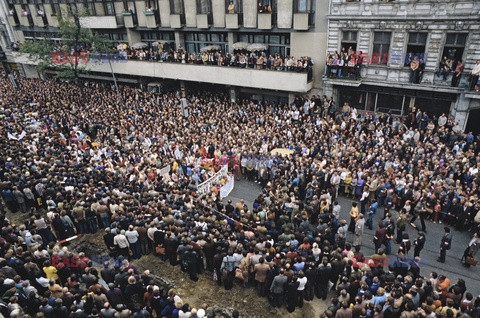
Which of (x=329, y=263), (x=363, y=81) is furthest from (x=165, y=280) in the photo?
(x=363, y=81)

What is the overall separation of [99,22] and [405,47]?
93.9 ft

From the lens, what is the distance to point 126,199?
1431 centimetres

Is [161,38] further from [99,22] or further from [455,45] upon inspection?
[455,45]

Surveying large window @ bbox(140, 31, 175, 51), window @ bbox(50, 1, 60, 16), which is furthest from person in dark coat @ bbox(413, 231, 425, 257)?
window @ bbox(50, 1, 60, 16)

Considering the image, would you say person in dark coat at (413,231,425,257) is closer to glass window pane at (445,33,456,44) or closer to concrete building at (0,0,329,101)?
glass window pane at (445,33,456,44)

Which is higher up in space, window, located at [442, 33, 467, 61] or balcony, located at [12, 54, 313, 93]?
window, located at [442, 33, 467, 61]

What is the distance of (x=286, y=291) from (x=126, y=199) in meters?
7.59

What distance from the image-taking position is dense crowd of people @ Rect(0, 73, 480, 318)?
9.80m

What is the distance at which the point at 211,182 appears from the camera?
1770 centimetres

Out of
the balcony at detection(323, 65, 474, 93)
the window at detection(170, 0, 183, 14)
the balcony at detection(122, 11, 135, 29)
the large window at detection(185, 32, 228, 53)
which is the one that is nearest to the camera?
the balcony at detection(323, 65, 474, 93)

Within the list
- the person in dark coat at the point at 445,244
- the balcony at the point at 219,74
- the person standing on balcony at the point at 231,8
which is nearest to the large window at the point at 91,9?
the balcony at the point at 219,74

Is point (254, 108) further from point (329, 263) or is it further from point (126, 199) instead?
point (329, 263)

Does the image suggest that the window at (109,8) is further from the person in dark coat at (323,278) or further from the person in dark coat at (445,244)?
the person in dark coat at (445,244)

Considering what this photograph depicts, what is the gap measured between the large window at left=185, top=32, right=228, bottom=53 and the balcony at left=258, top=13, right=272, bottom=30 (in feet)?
14.9
